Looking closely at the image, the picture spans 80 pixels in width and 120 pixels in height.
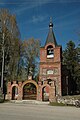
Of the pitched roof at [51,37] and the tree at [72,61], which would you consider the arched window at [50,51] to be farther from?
the tree at [72,61]

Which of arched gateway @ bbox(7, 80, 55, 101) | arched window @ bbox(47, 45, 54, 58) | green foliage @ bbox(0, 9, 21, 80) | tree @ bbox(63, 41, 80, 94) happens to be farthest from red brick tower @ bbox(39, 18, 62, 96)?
tree @ bbox(63, 41, 80, 94)

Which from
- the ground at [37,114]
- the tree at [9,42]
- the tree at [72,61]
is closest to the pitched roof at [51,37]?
the tree at [9,42]

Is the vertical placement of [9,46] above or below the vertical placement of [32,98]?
above

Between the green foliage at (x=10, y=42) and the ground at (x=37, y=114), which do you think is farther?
the green foliage at (x=10, y=42)

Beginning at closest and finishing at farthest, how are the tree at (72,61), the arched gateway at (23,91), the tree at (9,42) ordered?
1. the arched gateway at (23,91)
2. the tree at (9,42)
3. the tree at (72,61)

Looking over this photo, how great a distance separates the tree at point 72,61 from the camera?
45.7 meters

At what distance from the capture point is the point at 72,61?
4834 cm

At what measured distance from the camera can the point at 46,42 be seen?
38.1m

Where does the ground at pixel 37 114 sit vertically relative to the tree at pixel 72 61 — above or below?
below

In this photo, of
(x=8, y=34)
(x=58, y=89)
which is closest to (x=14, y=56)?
(x=8, y=34)

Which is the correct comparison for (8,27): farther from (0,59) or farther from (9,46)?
(0,59)

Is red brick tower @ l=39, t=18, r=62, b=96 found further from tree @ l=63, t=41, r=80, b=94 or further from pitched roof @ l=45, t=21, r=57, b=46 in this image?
tree @ l=63, t=41, r=80, b=94

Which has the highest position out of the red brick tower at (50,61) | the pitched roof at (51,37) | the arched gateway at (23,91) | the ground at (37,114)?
the pitched roof at (51,37)

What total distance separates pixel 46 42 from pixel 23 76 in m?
12.8
